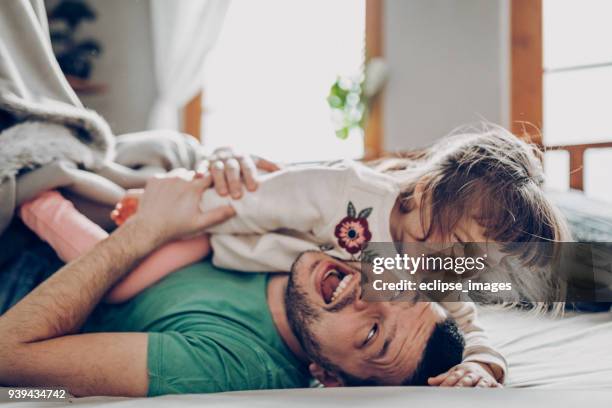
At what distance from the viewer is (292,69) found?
893 mm

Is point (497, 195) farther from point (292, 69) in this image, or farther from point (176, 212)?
point (292, 69)

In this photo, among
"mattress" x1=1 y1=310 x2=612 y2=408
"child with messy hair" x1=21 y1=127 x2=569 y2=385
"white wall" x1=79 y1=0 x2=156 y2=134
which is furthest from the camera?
"white wall" x1=79 y1=0 x2=156 y2=134

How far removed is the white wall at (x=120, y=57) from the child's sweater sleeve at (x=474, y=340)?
512 mm

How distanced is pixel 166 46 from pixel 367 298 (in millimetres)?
1225

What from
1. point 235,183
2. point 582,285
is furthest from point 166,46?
point 582,285

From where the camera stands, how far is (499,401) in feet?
1.18

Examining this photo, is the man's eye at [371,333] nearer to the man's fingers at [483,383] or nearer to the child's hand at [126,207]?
the man's fingers at [483,383]

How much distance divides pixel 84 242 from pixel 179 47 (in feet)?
3.57

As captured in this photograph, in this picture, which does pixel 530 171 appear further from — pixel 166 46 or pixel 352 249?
pixel 166 46

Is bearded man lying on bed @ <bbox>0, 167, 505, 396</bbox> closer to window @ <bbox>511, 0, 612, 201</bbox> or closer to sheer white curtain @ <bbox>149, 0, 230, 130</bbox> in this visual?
window @ <bbox>511, 0, 612, 201</bbox>

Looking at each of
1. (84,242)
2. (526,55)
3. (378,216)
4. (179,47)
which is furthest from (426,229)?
(179,47)

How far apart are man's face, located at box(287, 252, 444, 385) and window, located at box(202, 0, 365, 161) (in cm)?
39

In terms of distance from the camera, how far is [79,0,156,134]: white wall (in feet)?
2.40

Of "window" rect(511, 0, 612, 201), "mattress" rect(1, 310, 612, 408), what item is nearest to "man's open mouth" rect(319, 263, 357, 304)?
"mattress" rect(1, 310, 612, 408)
